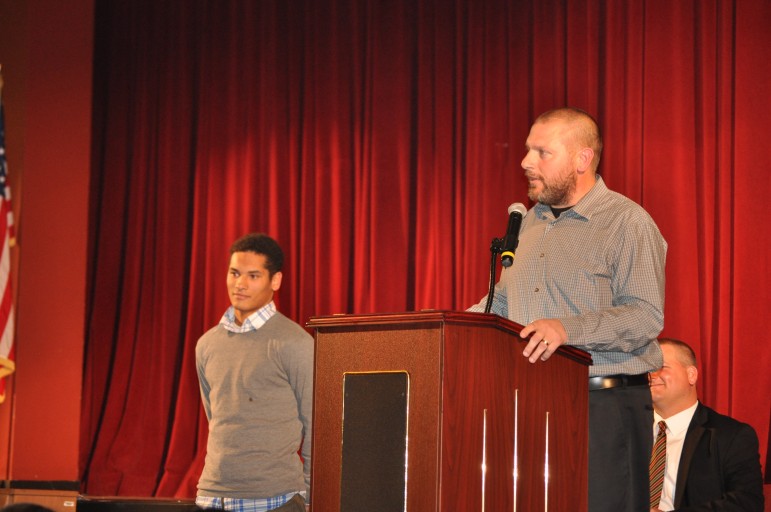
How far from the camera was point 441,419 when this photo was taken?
2.23 metres

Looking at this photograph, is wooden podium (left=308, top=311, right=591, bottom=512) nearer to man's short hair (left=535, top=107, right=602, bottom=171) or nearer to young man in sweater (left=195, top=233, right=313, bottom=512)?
man's short hair (left=535, top=107, right=602, bottom=171)

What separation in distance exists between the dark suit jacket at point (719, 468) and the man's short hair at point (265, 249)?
1.86 meters

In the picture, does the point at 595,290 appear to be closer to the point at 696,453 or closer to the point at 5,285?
the point at 696,453

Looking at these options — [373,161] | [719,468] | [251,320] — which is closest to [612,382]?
[719,468]

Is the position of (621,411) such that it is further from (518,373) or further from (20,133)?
(20,133)

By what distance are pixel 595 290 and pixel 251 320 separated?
66.7 inches

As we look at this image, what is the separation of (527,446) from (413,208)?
3.84 m

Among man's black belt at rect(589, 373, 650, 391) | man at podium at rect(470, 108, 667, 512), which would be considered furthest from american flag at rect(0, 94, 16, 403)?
man's black belt at rect(589, 373, 650, 391)

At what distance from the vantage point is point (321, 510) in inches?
95.0

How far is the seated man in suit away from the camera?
3889 mm

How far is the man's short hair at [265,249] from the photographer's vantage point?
436cm

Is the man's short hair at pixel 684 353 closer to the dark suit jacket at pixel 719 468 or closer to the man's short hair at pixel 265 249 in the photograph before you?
the dark suit jacket at pixel 719 468

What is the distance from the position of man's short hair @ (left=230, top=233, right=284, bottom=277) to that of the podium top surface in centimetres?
181

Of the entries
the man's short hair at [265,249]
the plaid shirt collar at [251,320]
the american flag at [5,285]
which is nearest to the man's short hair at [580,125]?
the plaid shirt collar at [251,320]
